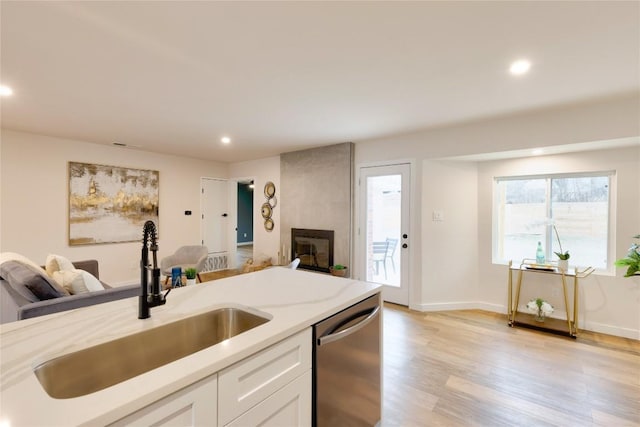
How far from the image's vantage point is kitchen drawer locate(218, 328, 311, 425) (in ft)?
3.01

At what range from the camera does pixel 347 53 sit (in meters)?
2.02

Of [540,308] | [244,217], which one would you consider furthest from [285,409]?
[244,217]

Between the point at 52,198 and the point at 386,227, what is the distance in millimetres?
5003

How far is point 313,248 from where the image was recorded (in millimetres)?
5105

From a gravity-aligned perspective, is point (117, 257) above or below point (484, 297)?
above

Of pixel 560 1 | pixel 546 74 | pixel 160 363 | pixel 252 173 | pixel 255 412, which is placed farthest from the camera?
pixel 252 173

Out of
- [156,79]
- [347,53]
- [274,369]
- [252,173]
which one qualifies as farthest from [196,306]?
[252,173]

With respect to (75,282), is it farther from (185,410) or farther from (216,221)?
(216,221)

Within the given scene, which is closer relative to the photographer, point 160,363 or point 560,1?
point 160,363

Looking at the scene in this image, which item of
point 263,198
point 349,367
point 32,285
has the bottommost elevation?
point 349,367

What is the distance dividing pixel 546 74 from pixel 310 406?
284cm

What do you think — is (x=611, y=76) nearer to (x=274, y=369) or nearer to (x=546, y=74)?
(x=546, y=74)

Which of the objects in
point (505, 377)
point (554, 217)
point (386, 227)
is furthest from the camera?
point (386, 227)

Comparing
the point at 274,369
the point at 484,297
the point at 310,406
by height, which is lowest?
the point at 484,297
